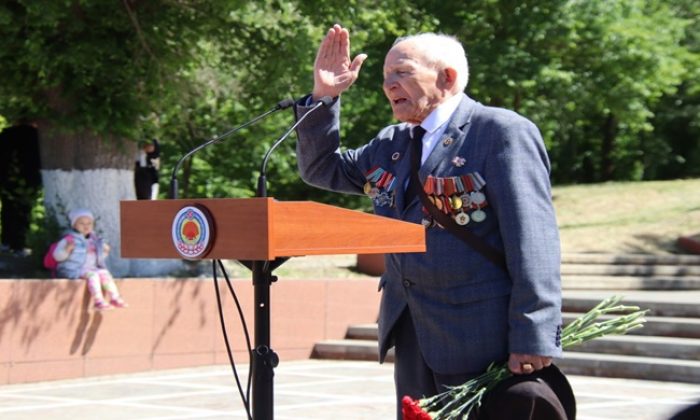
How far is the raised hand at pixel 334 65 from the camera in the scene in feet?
12.8

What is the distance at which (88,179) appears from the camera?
1224 centimetres

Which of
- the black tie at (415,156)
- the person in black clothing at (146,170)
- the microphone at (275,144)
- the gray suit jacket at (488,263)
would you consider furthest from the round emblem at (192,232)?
the person in black clothing at (146,170)

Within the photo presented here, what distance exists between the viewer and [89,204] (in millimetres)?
12211

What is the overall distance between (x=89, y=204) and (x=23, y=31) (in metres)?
1.93

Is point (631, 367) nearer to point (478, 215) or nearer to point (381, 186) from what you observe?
point (381, 186)

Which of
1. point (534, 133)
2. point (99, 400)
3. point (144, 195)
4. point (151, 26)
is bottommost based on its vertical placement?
point (99, 400)

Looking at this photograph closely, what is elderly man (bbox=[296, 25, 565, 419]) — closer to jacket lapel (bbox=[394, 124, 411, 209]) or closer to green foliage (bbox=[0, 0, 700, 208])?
jacket lapel (bbox=[394, 124, 411, 209])

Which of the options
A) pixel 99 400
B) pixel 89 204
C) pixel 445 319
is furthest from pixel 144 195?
pixel 445 319

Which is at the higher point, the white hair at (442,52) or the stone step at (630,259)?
the white hair at (442,52)

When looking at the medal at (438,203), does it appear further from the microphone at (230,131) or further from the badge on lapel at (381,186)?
the microphone at (230,131)

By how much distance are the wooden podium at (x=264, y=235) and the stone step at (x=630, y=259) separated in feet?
40.4

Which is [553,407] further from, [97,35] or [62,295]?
[97,35]

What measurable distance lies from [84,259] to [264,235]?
309 inches

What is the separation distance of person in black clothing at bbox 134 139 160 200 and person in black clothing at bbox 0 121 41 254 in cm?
113
